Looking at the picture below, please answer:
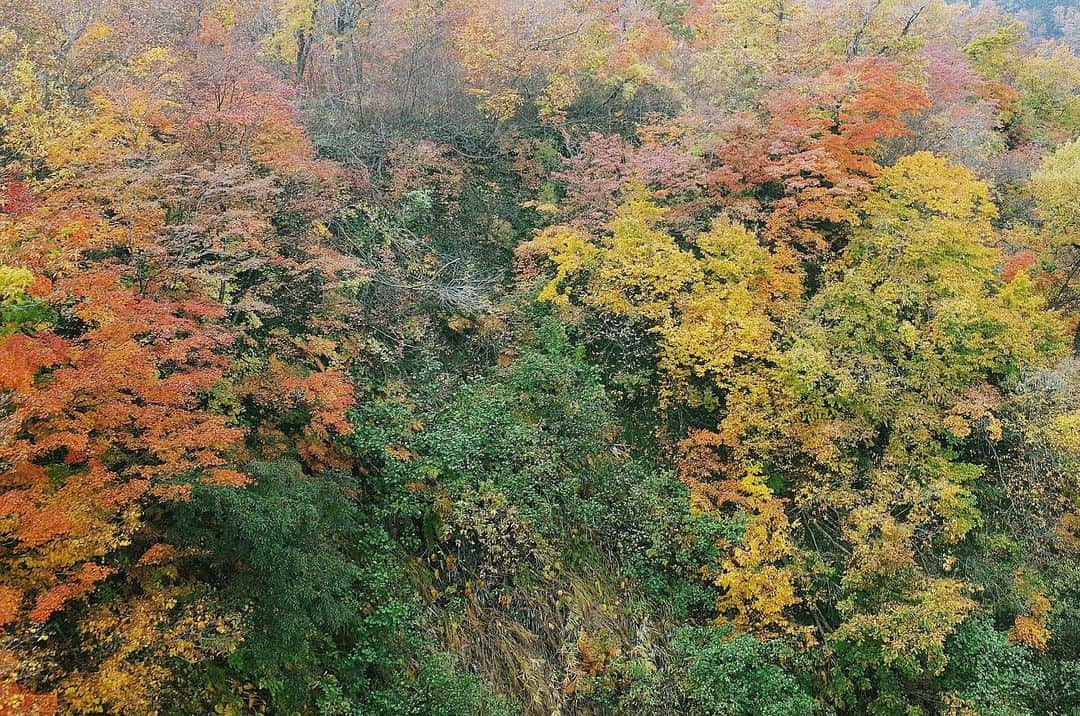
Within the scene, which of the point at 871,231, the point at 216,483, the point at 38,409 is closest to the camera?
the point at 38,409

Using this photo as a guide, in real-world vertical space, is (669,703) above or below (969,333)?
below

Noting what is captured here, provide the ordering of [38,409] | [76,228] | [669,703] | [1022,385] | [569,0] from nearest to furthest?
[38,409], [76,228], [669,703], [1022,385], [569,0]

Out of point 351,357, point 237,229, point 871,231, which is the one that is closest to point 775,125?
point 871,231

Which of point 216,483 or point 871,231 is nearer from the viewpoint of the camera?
point 216,483

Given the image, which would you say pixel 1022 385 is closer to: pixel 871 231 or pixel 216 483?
pixel 871 231

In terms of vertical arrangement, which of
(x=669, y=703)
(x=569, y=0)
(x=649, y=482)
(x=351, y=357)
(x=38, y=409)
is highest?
(x=569, y=0)

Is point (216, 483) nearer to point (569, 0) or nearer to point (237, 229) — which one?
point (237, 229)
